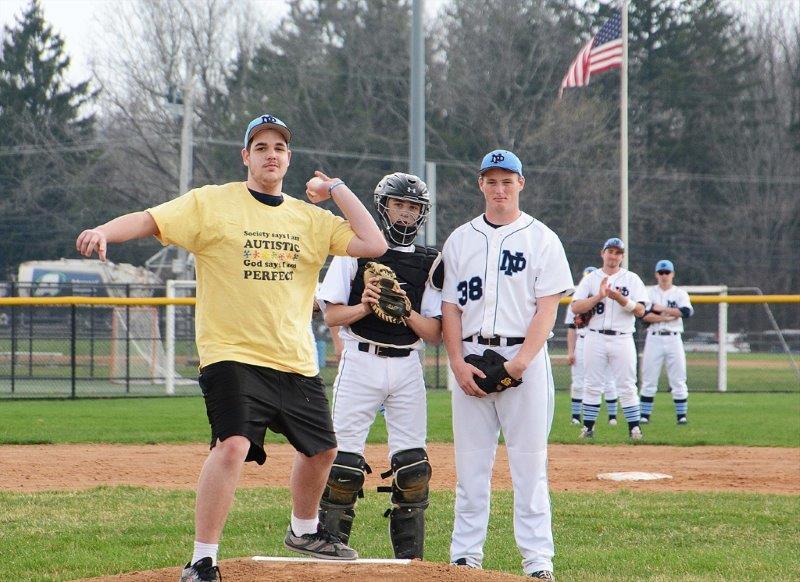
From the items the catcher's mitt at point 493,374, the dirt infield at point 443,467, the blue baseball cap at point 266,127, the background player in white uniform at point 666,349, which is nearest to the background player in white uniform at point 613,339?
the dirt infield at point 443,467

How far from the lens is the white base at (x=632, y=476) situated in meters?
9.30

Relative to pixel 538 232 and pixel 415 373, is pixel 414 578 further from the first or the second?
pixel 538 232

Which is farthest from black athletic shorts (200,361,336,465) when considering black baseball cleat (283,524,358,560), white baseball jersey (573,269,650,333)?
white baseball jersey (573,269,650,333)

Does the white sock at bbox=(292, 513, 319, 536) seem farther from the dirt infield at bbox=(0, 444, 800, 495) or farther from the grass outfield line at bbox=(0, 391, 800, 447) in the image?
the grass outfield line at bbox=(0, 391, 800, 447)

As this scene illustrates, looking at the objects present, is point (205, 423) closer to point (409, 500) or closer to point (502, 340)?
point (409, 500)

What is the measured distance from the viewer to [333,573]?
4734 mm

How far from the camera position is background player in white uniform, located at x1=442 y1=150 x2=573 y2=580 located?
211 inches

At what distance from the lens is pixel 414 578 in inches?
183

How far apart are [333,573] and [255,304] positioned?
120 cm

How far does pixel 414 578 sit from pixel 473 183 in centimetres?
3086

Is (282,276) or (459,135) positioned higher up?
(459,135)

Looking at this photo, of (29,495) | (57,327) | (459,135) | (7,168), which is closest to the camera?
(29,495)

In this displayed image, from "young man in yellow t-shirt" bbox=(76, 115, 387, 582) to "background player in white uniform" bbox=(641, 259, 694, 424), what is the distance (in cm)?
927

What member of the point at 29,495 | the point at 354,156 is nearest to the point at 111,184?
the point at 354,156
